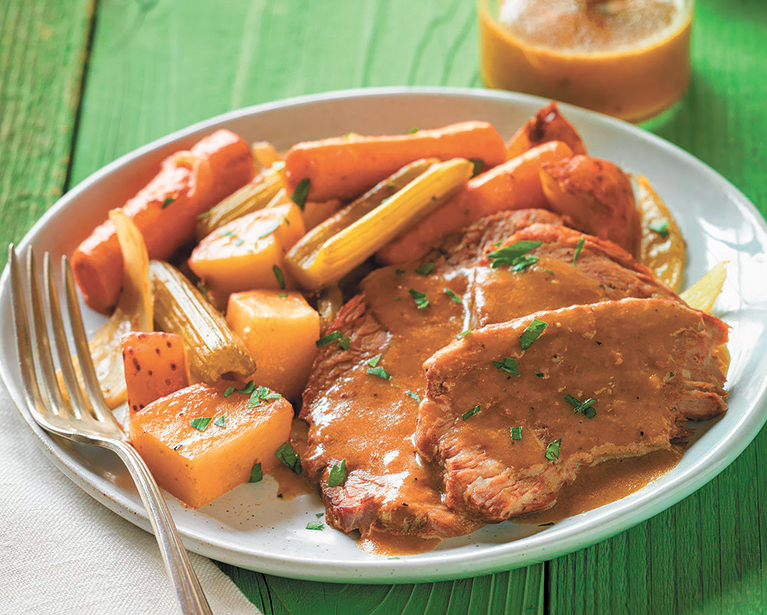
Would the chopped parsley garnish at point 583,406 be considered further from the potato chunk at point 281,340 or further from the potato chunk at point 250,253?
the potato chunk at point 250,253

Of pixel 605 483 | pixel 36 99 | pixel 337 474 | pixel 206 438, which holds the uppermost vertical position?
pixel 36 99

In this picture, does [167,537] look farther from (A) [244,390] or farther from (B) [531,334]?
(B) [531,334]

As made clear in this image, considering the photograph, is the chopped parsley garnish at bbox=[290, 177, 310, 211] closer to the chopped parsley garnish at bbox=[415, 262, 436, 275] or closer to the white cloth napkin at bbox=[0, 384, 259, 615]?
the chopped parsley garnish at bbox=[415, 262, 436, 275]

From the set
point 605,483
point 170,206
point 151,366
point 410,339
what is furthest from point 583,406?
point 170,206

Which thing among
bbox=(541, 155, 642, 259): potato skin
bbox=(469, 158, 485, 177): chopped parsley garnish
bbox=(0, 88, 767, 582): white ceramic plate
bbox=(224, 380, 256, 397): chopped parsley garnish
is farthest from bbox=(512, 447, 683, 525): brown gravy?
bbox=(469, 158, 485, 177): chopped parsley garnish

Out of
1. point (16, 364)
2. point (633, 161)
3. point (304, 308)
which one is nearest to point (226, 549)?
point (304, 308)
